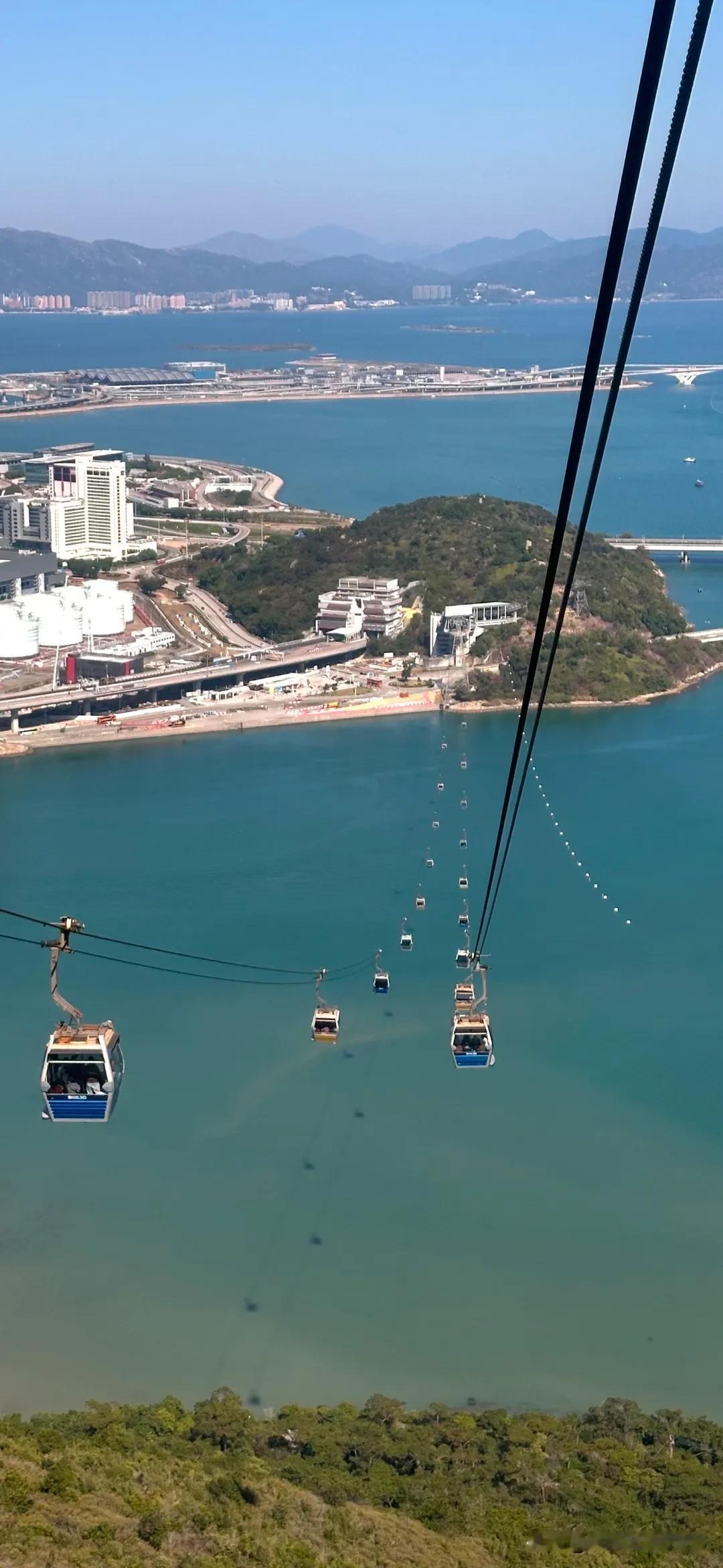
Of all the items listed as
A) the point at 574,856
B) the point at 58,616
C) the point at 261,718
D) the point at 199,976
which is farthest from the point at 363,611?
the point at 199,976

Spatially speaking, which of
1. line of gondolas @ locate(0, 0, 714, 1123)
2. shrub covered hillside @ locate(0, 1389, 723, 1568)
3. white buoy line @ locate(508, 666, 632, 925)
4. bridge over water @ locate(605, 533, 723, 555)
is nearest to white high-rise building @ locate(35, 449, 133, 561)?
bridge over water @ locate(605, 533, 723, 555)

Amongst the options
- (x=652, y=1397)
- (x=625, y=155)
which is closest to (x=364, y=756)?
(x=652, y=1397)

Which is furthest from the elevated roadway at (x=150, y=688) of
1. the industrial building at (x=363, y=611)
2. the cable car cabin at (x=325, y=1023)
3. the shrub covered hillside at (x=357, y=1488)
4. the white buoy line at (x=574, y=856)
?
the shrub covered hillside at (x=357, y=1488)

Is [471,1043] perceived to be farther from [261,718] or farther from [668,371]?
[668,371]

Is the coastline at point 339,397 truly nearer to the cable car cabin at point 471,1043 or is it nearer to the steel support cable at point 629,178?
the cable car cabin at point 471,1043

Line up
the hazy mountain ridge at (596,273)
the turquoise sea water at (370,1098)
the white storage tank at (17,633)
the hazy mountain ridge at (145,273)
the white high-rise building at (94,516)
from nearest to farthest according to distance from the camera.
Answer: the turquoise sea water at (370,1098) → the white storage tank at (17,633) → the white high-rise building at (94,516) → the hazy mountain ridge at (596,273) → the hazy mountain ridge at (145,273)

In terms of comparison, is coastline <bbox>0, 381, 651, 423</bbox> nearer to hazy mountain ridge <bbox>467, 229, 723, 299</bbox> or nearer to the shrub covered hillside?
hazy mountain ridge <bbox>467, 229, 723, 299</bbox>

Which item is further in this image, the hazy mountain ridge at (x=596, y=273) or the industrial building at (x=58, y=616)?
the hazy mountain ridge at (x=596, y=273)
